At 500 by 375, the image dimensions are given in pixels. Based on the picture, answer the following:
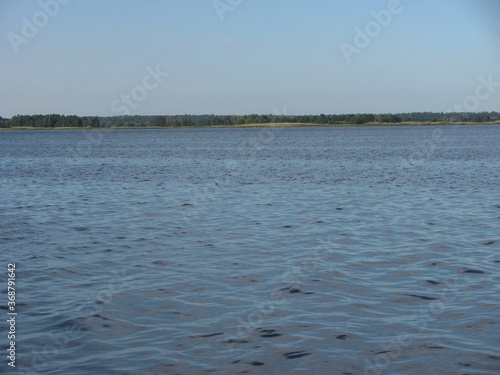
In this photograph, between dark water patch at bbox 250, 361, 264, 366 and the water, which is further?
the water

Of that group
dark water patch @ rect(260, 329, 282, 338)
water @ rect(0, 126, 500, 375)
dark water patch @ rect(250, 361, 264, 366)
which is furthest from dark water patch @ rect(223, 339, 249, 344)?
dark water patch @ rect(250, 361, 264, 366)

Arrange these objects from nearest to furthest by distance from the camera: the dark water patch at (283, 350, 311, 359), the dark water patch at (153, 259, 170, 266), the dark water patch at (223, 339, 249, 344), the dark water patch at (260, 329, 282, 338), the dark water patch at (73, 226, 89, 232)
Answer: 1. the dark water patch at (283, 350, 311, 359)
2. the dark water patch at (223, 339, 249, 344)
3. the dark water patch at (260, 329, 282, 338)
4. the dark water patch at (153, 259, 170, 266)
5. the dark water patch at (73, 226, 89, 232)

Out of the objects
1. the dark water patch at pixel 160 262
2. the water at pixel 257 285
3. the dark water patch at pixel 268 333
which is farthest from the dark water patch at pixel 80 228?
the dark water patch at pixel 268 333

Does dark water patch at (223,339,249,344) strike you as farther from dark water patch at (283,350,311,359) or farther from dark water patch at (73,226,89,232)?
dark water patch at (73,226,89,232)

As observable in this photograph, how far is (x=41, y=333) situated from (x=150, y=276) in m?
3.28

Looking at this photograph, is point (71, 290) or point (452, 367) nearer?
point (452, 367)

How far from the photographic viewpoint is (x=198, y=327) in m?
8.73

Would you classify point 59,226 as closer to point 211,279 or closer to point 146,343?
point 211,279

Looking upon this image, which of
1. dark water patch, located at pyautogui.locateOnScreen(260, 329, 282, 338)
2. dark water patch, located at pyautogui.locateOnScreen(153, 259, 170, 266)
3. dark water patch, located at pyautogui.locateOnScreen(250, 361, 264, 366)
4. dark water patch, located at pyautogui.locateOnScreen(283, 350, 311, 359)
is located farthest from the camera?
dark water patch, located at pyautogui.locateOnScreen(153, 259, 170, 266)

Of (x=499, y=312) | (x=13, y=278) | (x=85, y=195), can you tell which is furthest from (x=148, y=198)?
(x=499, y=312)

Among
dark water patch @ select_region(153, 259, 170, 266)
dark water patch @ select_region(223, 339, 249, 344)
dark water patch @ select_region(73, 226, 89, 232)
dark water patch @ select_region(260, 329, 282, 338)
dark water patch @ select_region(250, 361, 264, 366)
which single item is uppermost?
dark water patch @ select_region(73, 226, 89, 232)

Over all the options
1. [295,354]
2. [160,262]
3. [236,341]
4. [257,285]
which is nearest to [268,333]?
[236,341]

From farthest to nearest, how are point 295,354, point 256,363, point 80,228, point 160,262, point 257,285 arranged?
point 80,228, point 160,262, point 257,285, point 295,354, point 256,363

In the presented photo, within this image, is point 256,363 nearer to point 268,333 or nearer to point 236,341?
point 236,341
